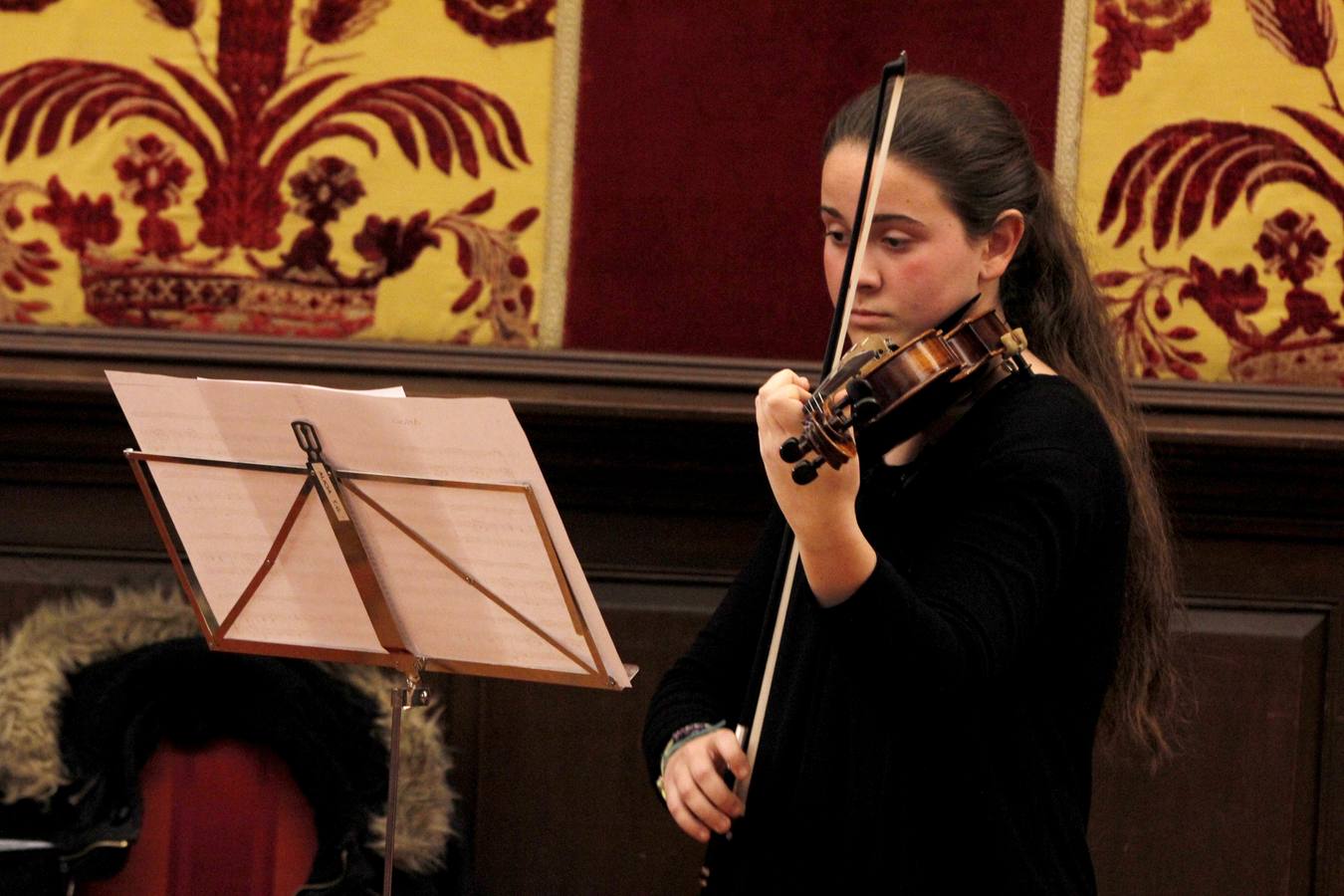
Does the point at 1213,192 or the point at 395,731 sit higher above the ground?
the point at 1213,192

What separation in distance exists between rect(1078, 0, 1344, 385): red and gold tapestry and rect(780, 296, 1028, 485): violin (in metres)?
0.92

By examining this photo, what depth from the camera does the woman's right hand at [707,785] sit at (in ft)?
4.83

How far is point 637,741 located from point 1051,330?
98cm

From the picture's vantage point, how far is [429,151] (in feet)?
7.91

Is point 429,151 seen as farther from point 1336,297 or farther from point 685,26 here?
point 1336,297

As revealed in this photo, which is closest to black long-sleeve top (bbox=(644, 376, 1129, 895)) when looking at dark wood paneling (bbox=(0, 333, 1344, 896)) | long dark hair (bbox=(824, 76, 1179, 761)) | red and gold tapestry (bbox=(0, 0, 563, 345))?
long dark hair (bbox=(824, 76, 1179, 761))

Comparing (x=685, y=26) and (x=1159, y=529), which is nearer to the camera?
(x=1159, y=529)

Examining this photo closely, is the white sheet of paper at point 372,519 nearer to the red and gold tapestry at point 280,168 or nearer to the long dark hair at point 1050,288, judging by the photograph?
the long dark hair at point 1050,288

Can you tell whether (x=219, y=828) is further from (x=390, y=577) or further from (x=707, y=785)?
(x=707, y=785)

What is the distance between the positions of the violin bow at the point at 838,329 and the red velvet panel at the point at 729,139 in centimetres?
89

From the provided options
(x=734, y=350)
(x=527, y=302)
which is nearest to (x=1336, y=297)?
(x=734, y=350)

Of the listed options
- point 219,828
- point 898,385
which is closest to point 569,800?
point 219,828

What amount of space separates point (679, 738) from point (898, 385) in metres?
0.47

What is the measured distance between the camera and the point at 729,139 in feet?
7.84
